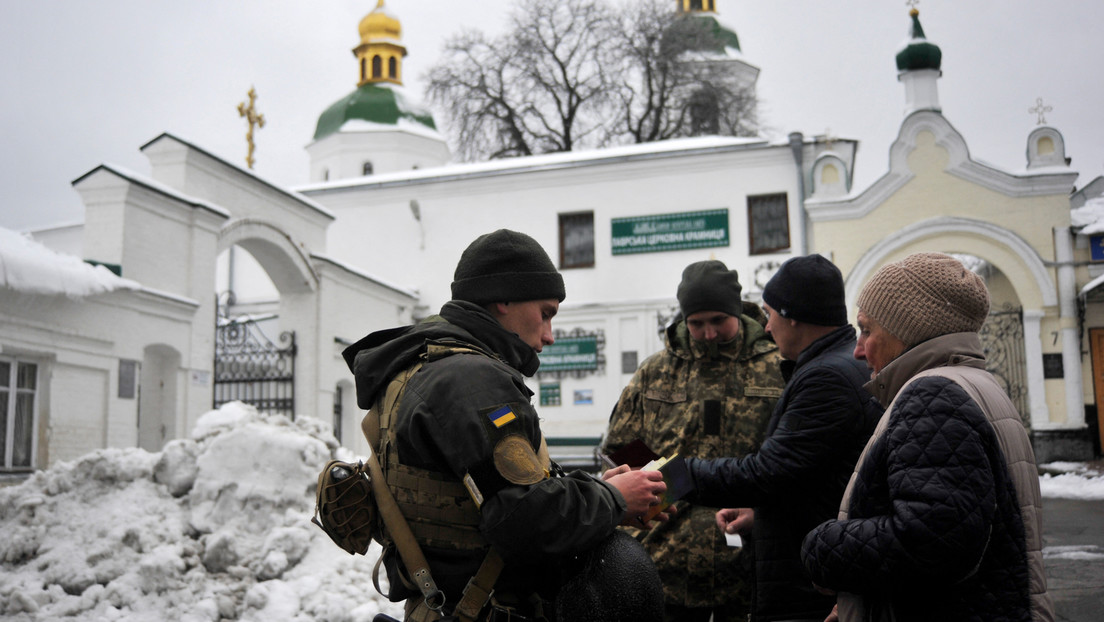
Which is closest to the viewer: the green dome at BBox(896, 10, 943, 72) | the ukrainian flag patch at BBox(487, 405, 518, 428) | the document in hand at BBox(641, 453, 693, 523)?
the ukrainian flag patch at BBox(487, 405, 518, 428)

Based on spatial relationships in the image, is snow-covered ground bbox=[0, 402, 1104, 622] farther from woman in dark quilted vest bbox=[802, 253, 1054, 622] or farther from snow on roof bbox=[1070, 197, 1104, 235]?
snow on roof bbox=[1070, 197, 1104, 235]

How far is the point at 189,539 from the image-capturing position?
20.3ft

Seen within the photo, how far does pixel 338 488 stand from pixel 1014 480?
65.7 inches

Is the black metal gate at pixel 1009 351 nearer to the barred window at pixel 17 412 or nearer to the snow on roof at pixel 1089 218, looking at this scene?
the snow on roof at pixel 1089 218

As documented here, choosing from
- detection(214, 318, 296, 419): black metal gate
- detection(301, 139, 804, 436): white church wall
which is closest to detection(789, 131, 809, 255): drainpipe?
detection(301, 139, 804, 436): white church wall

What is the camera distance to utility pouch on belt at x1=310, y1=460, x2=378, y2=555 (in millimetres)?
2322

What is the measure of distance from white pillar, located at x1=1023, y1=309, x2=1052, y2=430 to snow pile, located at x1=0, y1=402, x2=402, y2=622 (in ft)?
44.1

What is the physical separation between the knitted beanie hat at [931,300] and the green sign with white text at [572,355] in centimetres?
1642

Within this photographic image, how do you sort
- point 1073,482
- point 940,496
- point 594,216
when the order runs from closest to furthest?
point 940,496 → point 1073,482 → point 594,216

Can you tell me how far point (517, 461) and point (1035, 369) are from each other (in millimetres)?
16322

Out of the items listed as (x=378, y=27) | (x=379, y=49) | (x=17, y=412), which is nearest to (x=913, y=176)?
(x=17, y=412)

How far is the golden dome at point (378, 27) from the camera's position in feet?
116

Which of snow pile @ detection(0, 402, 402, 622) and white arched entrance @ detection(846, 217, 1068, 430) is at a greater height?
white arched entrance @ detection(846, 217, 1068, 430)

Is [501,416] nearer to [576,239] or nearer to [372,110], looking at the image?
[576,239]
